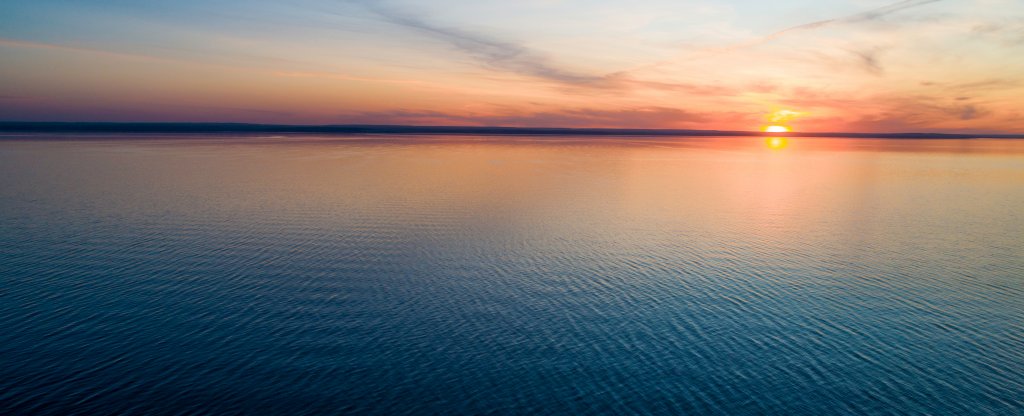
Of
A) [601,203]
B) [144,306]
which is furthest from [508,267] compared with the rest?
[601,203]

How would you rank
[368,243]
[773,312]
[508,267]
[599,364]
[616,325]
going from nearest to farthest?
[599,364], [616,325], [773,312], [508,267], [368,243]

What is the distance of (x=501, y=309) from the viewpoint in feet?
97.5

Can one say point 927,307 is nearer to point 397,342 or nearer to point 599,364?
point 599,364

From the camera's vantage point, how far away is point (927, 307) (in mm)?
30453

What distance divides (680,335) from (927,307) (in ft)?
48.8

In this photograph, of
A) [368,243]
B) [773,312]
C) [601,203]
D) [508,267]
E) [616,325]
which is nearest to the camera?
[616,325]

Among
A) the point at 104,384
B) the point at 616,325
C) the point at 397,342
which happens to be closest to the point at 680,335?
the point at 616,325

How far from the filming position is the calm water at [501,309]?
21228mm

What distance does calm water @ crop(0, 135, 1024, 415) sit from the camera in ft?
69.6

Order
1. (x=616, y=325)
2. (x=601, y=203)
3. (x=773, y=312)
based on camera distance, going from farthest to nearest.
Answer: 1. (x=601, y=203)
2. (x=773, y=312)
3. (x=616, y=325)

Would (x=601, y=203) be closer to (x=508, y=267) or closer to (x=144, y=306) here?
(x=508, y=267)

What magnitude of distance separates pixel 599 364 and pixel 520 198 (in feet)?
157

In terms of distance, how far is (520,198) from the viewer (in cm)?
7075

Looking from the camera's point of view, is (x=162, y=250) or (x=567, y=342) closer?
(x=567, y=342)
